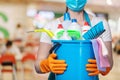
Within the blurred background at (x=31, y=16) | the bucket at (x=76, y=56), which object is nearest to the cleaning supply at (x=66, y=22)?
the bucket at (x=76, y=56)

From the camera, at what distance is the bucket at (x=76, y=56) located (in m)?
1.51

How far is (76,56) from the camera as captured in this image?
1.52 m

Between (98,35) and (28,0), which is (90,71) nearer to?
(98,35)

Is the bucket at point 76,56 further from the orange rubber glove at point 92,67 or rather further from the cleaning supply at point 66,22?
the cleaning supply at point 66,22

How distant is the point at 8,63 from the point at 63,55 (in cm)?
355

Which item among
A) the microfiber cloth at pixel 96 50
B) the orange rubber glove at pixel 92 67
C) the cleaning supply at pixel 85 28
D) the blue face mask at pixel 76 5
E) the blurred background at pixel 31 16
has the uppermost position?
the blurred background at pixel 31 16

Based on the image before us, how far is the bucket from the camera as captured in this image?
1.51 meters

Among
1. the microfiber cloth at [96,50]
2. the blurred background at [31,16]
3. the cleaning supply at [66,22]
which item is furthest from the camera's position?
the blurred background at [31,16]

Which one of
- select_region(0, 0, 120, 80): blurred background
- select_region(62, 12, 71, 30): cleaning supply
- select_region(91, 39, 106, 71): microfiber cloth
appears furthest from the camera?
select_region(0, 0, 120, 80): blurred background

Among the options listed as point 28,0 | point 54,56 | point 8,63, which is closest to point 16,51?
point 8,63

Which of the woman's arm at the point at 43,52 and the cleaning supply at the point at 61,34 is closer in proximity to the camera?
the cleaning supply at the point at 61,34

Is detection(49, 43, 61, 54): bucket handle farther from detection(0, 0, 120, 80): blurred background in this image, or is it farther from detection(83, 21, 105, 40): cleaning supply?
detection(0, 0, 120, 80): blurred background

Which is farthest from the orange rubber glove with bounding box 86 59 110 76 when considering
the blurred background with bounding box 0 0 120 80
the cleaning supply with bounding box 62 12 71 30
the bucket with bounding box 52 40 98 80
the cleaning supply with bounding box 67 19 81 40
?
the blurred background with bounding box 0 0 120 80

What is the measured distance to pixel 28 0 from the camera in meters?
12.7
